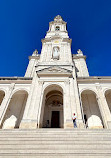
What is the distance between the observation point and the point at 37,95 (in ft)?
41.6

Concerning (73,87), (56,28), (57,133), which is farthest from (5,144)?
(56,28)

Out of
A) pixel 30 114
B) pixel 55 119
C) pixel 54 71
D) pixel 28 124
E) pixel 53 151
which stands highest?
pixel 54 71

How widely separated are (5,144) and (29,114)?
4645mm

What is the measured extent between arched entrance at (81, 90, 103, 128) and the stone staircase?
6.33 meters

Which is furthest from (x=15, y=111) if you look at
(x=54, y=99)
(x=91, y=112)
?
(x=91, y=112)

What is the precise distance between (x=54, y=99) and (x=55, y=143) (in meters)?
10.3

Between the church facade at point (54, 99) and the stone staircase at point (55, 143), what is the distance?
279cm

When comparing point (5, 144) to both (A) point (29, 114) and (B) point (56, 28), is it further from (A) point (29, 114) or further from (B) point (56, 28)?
(B) point (56, 28)

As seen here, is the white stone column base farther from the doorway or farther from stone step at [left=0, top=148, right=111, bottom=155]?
the doorway

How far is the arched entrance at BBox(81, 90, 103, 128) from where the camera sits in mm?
13555

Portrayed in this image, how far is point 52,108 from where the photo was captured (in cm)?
1606

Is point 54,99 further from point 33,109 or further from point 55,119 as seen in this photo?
point 33,109

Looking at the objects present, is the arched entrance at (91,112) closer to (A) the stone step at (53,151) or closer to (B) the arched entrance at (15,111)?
(A) the stone step at (53,151)

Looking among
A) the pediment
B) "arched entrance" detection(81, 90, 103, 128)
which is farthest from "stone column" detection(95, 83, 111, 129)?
the pediment
